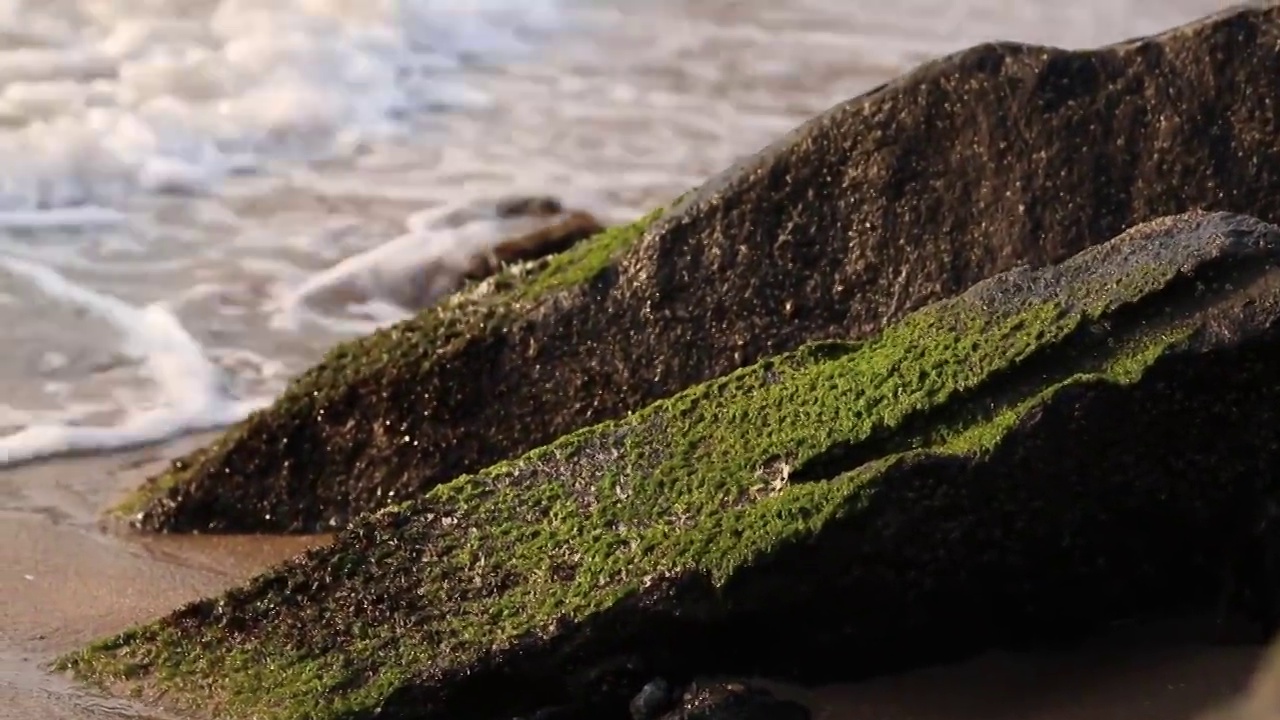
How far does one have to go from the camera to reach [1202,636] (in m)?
2.94

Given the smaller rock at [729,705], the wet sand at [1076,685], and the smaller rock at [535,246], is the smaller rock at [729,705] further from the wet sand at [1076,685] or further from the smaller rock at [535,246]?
the smaller rock at [535,246]

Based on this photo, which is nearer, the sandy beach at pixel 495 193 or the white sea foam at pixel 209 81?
the sandy beach at pixel 495 193

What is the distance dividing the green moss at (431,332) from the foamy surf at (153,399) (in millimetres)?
710

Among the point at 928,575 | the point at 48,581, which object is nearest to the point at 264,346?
the point at 48,581

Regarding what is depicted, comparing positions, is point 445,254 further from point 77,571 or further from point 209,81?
point 209,81

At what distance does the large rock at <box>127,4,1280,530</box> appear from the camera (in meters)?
3.64

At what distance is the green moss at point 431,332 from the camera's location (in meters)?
3.93

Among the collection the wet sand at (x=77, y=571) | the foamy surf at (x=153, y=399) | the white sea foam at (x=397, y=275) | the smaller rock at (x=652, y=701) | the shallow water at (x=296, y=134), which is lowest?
the smaller rock at (x=652, y=701)

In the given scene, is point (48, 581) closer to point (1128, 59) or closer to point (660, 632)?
point (660, 632)

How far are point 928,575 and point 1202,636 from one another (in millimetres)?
606

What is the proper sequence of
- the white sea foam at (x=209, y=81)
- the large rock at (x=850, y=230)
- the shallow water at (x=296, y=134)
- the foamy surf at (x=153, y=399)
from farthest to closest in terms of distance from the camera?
1. the white sea foam at (x=209, y=81)
2. the shallow water at (x=296, y=134)
3. the foamy surf at (x=153, y=399)
4. the large rock at (x=850, y=230)

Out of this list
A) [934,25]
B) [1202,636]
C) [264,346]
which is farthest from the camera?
[934,25]

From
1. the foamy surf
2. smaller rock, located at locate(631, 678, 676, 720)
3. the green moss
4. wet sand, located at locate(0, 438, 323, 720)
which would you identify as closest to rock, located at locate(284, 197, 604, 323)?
the foamy surf

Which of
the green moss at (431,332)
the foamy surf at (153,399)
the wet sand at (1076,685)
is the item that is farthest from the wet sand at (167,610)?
the green moss at (431,332)
